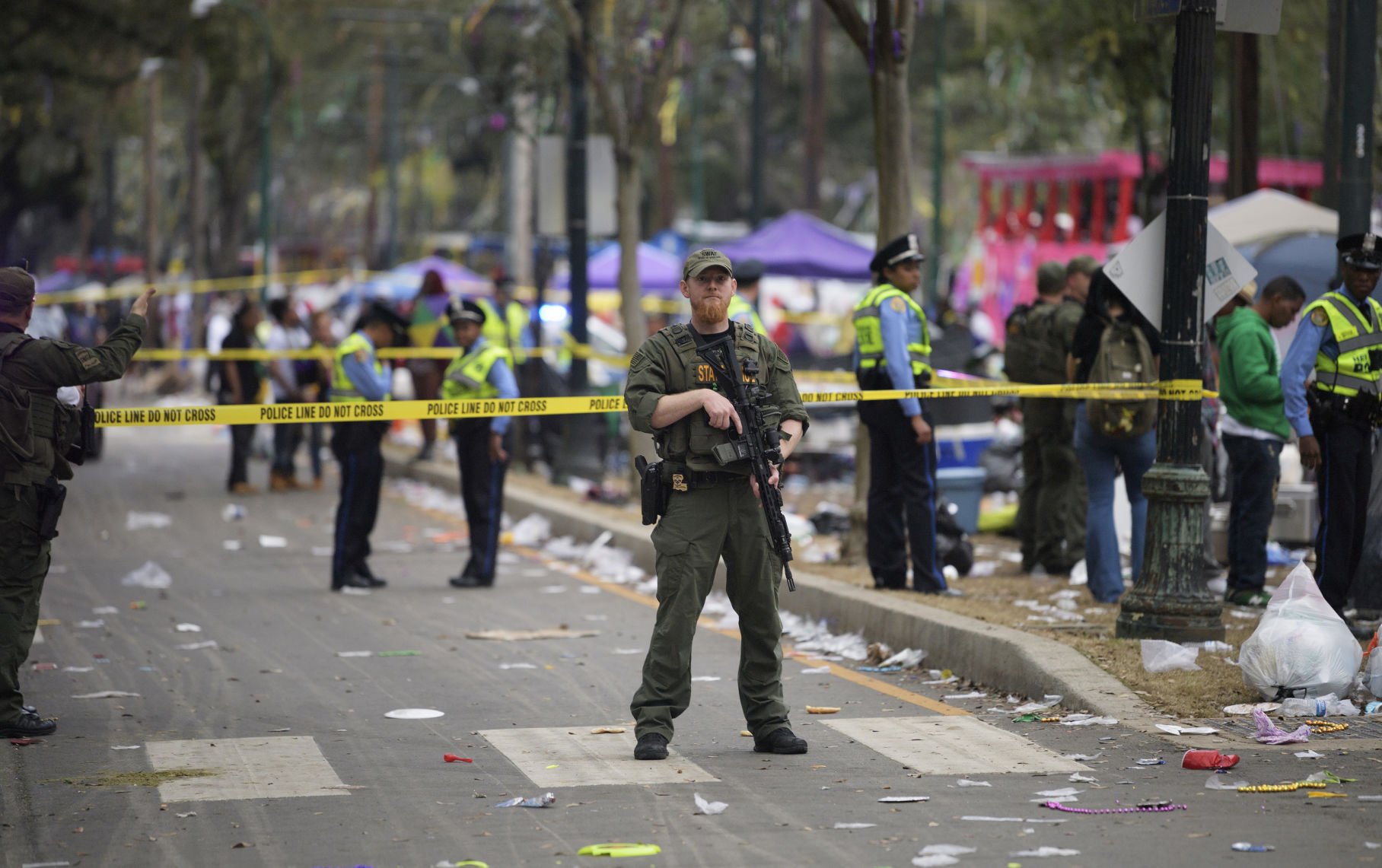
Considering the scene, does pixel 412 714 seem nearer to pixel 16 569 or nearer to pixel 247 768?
pixel 247 768

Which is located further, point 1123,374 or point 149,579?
point 149,579

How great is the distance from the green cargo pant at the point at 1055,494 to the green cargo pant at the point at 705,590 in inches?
201

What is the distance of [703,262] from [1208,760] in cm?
261

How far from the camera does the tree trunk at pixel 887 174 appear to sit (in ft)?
39.6

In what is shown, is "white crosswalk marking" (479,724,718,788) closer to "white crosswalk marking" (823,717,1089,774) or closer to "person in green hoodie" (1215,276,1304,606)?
"white crosswalk marking" (823,717,1089,774)

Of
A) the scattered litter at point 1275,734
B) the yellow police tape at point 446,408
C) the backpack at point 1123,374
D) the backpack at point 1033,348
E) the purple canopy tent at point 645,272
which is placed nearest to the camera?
the scattered litter at point 1275,734

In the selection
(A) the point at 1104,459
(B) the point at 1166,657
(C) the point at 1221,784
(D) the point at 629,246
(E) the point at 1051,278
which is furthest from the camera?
(D) the point at 629,246

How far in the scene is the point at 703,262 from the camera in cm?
711

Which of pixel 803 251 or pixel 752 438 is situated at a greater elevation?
pixel 803 251

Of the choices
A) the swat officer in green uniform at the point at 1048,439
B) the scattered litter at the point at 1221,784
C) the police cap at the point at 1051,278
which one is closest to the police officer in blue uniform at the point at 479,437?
the swat officer in green uniform at the point at 1048,439

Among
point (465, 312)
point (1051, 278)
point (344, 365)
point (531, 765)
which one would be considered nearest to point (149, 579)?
point (344, 365)

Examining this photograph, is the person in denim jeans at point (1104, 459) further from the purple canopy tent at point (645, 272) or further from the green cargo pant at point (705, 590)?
the purple canopy tent at point (645, 272)

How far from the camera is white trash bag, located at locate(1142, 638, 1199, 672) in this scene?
8.45m

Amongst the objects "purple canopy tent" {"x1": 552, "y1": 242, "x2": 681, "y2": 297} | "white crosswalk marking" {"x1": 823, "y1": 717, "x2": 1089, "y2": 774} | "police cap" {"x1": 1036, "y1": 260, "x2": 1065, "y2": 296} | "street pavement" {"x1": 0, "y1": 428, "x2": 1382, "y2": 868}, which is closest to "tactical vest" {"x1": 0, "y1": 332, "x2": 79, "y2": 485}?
"street pavement" {"x1": 0, "y1": 428, "x2": 1382, "y2": 868}
